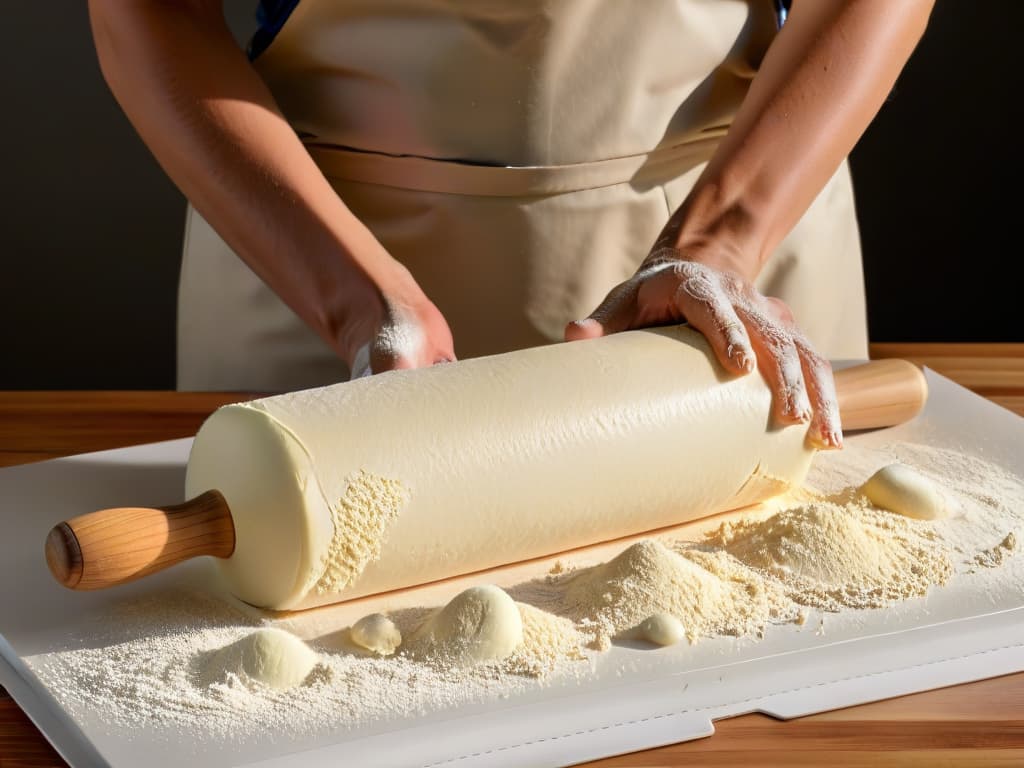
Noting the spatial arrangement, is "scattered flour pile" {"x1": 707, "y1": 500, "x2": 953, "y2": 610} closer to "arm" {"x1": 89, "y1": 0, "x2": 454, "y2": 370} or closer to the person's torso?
"arm" {"x1": 89, "y1": 0, "x2": 454, "y2": 370}

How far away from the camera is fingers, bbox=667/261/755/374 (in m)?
1.10

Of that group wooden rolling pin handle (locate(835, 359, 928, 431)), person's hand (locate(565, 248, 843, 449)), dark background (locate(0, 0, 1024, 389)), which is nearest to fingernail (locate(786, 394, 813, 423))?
person's hand (locate(565, 248, 843, 449))

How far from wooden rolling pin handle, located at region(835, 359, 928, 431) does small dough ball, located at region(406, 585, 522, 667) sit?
1.54 feet

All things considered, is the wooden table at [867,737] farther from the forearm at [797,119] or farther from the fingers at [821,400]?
the forearm at [797,119]

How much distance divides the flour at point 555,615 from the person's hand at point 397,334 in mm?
207

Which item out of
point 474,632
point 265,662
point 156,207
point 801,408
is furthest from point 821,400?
point 156,207

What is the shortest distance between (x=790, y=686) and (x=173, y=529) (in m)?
0.42

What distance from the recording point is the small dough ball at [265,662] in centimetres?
85

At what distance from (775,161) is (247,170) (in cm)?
50

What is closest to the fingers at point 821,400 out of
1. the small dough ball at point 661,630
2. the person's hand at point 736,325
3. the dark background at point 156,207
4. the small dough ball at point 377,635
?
the person's hand at point 736,325

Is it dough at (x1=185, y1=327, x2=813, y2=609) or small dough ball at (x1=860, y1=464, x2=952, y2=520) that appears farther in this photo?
small dough ball at (x1=860, y1=464, x2=952, y2=520)

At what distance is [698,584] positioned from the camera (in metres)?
0.95

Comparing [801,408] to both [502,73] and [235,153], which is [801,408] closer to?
[502,73]

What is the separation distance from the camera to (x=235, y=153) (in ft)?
4.30
